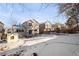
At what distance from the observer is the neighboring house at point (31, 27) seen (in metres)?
1.35

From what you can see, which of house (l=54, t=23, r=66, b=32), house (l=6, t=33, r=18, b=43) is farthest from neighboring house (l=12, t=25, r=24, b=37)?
house (l=54, t=23, r=66, b=32)

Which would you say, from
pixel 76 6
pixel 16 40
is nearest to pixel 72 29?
pixel 76 6

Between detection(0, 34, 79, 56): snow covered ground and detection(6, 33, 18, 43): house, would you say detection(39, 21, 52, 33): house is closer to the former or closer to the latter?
detection(0, 34, 79, 56): snow covered ground

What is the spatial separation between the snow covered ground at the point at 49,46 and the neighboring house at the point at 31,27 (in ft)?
0.16

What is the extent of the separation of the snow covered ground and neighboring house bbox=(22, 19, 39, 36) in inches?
1.9

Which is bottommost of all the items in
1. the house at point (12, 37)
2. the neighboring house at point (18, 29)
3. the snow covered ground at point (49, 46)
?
the snow covered ground at point (49, 46)

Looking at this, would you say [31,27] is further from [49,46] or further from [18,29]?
[49,46]

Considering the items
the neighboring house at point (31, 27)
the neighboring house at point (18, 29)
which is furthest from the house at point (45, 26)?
the neighboring house at point (18, 29)

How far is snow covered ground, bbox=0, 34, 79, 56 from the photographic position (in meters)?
1.34

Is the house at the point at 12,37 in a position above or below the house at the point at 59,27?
below

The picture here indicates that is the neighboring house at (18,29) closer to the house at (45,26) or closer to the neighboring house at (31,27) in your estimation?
the neighboring house at (31,27)

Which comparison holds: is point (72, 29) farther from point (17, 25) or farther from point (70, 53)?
point (17, 25)

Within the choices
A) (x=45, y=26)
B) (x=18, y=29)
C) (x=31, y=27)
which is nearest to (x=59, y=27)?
(x=45, y=26)

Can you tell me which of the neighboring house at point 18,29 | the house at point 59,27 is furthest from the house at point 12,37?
the house at point 59,27
